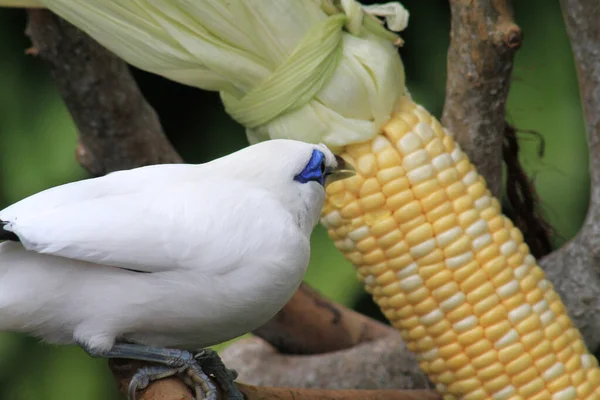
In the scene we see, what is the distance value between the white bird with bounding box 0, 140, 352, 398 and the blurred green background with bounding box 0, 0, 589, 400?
2.24 ft

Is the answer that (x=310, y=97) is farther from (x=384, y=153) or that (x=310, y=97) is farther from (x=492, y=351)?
(x=492, y=351)

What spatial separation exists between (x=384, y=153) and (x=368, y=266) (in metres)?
0.10

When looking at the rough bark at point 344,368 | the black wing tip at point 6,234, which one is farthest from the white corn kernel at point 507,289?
the black wing tip at point 6,234

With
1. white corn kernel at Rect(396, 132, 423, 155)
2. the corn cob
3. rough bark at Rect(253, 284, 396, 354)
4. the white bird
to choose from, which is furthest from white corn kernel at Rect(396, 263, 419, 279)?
rough bark at Rect(253, 284, 396, 354)

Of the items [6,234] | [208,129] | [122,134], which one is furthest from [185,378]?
[208,129]

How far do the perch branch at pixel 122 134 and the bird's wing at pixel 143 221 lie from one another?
0.45 metres

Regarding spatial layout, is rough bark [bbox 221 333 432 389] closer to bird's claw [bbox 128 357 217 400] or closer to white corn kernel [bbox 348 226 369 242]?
white corn kernel [bbox 348 226 369 242]

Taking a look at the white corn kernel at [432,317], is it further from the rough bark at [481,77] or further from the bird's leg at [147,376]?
the bird's leg at [147,376]

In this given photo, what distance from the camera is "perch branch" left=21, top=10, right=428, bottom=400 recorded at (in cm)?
102

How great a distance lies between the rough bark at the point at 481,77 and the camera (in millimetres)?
783

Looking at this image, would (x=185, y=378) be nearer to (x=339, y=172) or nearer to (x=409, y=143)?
(x=339, y=172)

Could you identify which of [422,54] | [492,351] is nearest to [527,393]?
[492,351]

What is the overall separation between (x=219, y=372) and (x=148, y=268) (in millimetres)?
133

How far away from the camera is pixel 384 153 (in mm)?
782
